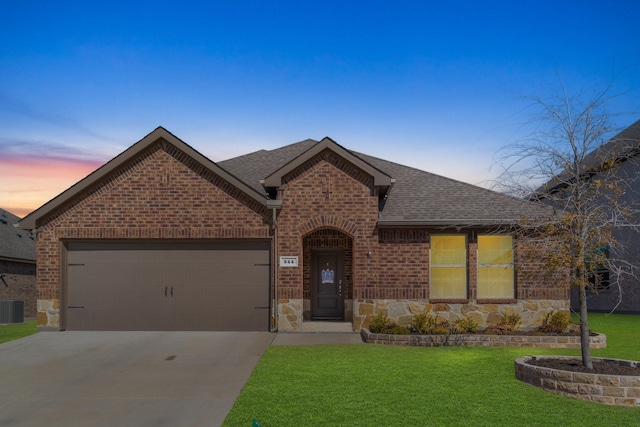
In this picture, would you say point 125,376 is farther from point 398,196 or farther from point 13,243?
point 13,243

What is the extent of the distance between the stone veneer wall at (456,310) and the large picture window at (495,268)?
407 mm

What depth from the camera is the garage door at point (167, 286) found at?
16844 mm

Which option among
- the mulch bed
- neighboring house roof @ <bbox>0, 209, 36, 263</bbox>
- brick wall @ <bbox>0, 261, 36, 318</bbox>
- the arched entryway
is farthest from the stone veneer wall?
brick wall @ <bbox>0, 261, 36, 318</bbox>

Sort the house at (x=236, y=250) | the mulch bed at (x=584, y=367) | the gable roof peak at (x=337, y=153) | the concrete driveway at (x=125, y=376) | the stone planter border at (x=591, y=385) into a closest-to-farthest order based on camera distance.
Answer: the concrete driveway at (x=125, y=376)
the stone planter border at (x=591, y=385)
the mulch bed at (x=584, y=367)
the gable roof peak at (x=337, y=153)
the house at (x=236, y=250)

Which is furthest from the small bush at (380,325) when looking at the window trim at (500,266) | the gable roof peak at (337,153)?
the gable roof peak at (337,153)

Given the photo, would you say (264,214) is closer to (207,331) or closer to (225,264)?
(225,264)

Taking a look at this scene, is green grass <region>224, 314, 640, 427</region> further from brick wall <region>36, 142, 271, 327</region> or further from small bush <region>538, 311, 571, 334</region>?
brick wall <region>36, 142, 271, 327</region>

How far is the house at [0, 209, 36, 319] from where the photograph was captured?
1124 inches

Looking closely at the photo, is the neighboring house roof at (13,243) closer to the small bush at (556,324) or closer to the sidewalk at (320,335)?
the sidewalk at (320,335)

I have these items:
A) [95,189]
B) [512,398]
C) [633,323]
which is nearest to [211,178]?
[95,189]

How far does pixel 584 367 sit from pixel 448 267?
23.1 feet

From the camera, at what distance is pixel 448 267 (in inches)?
672

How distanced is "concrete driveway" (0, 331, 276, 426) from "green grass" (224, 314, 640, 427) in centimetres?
59

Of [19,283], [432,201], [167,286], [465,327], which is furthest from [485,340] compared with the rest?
[19,283]
